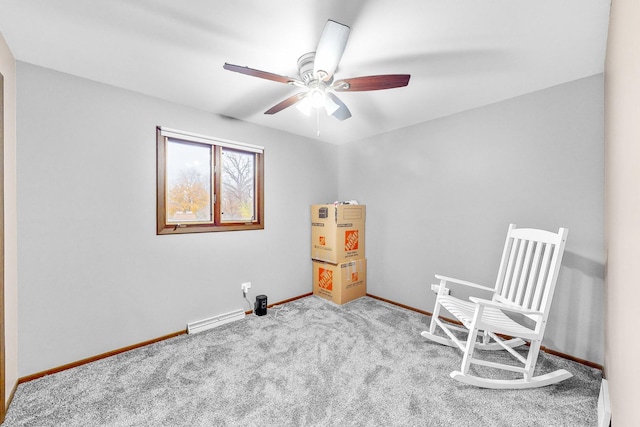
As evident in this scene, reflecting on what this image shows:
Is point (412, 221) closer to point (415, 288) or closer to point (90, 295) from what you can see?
point (415, 288)

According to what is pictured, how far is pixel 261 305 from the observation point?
9.66 feet

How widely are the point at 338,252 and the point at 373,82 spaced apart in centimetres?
219

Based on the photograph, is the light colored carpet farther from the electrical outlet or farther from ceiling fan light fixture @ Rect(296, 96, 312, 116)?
ceiling fan light fixture @ Rect(296, 96, 312, 116)

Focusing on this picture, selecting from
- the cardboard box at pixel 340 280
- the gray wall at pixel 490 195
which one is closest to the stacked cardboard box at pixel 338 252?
the cardboard box at pixel 340 280

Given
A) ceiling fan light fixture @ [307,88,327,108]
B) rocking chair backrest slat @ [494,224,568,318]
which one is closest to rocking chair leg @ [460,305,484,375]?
rocking chair backrest slat @ [494,224,568,318]

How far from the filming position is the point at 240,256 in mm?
2996

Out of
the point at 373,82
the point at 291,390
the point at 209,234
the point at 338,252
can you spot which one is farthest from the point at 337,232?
the point at 373,82

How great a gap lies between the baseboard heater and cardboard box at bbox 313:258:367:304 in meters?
1.12

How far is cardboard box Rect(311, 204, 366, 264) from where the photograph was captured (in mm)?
3344

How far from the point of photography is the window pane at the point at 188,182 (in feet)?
8.46

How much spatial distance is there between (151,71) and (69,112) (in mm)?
726

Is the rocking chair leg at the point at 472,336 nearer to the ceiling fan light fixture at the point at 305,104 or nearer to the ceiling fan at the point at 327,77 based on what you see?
the ceiling fan at the point at 327,77

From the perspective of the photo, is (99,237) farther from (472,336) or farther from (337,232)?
(472,336)

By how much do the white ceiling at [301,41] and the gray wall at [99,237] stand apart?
270 mm
